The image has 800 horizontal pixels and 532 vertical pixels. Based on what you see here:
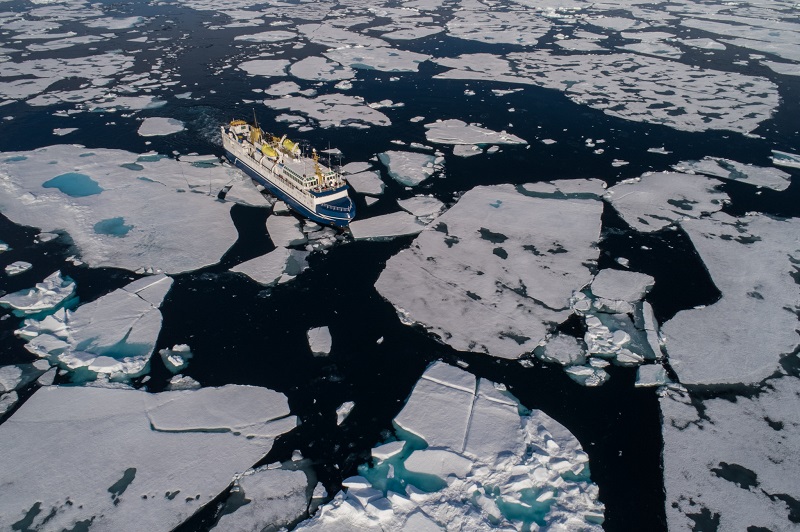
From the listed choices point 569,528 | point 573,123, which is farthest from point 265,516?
point 573,123

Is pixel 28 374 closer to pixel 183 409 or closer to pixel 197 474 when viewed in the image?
pixel 183 409

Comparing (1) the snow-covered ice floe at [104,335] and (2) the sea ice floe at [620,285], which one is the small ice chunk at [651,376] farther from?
(1) the snow-covered ice floe at [104,335]

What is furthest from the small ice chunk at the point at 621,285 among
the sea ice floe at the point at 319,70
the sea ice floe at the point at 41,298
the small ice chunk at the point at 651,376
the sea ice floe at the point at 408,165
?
the sea ice floe at the point at 319,70

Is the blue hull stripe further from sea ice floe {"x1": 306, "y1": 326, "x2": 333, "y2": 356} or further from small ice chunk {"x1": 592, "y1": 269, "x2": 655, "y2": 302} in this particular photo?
small ice chunk {"x1": 592, "y1": 269, "x2": 655, "y2": 302}

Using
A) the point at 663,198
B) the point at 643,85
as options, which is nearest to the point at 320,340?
the point at 663,198

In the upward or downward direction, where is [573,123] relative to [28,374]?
upward

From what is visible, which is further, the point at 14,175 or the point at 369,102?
the point at 369,102

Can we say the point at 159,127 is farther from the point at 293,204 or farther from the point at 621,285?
the point at 621,285

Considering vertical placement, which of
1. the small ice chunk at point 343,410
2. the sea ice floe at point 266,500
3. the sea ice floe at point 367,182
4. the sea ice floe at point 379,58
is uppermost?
the sea ice floe at point 379,58

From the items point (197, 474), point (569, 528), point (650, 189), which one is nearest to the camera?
point (569, 528)
